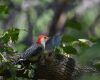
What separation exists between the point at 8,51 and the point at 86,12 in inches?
219

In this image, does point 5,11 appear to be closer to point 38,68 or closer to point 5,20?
point 38,68

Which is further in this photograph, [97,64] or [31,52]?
[31,52]

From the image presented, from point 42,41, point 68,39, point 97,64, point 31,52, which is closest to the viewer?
point 97,64

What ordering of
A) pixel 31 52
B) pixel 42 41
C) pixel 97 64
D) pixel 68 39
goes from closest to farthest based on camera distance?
pixel 97 64
pixel 31 52
pixel 42 41
pixel 68 39

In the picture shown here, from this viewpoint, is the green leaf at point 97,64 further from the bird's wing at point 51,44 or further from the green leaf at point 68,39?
the green leaf at point 68,39

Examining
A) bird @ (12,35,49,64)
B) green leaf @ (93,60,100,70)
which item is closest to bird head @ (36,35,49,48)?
bird @ (12,35,49,64)

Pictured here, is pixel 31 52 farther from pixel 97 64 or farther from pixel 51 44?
pixel 97 64

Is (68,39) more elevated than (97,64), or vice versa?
(68,39)

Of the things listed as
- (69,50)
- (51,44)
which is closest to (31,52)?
(51,44)

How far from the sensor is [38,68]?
1800mm

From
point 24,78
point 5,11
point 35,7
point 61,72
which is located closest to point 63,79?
point 61,72

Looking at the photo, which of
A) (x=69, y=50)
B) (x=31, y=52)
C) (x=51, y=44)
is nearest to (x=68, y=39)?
(x=69, y=50)

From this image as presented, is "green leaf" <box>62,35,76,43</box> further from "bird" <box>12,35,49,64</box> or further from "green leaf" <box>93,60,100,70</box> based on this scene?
"green leaf" <box>93,60,100,70</box>

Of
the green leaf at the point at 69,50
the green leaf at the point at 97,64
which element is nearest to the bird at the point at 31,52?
the green leaf at the point at 69,50
